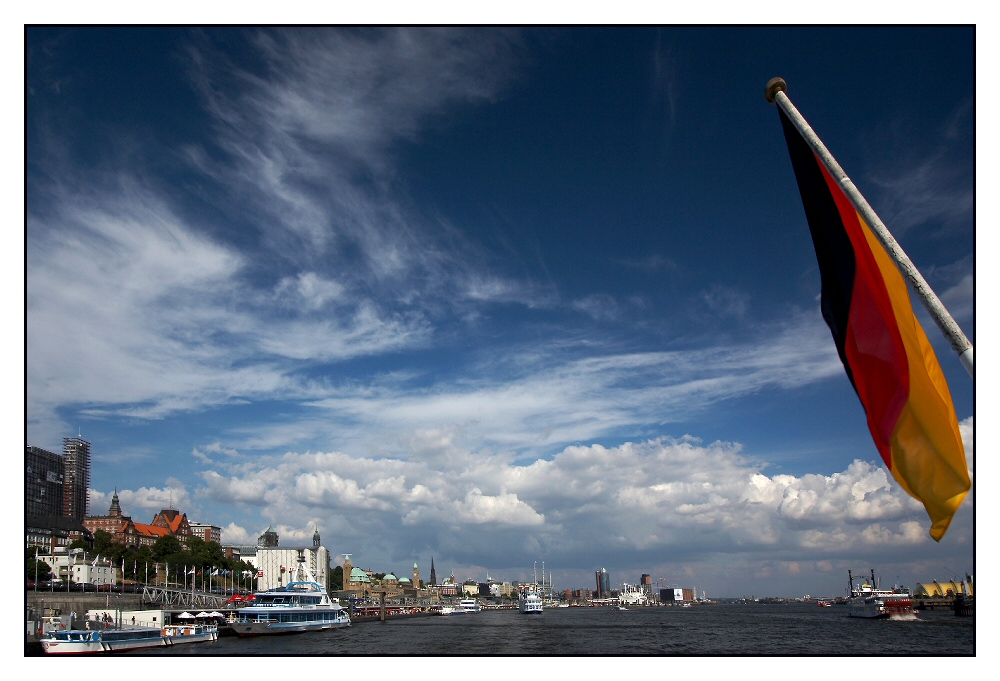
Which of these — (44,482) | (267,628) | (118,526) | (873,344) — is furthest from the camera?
(118,526)

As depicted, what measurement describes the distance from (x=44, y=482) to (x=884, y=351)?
134352 mm

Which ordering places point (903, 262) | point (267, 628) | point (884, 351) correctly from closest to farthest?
point (903, 262)
point (884, 351)
point (267, 628)

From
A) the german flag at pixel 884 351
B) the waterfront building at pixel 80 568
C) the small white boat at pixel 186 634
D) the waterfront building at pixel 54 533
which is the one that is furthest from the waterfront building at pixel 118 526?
the german flag at pixel 884 351

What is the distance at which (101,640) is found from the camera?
135 ft

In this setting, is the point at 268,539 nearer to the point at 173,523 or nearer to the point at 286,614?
the point at 173,523

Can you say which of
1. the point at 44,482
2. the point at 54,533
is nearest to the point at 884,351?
the point at 54,533

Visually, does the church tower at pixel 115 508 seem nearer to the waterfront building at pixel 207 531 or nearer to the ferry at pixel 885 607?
the waterfront building at pixel 207 531

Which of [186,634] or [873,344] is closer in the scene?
[873,344]

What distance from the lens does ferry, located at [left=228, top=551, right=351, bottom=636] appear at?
62844 millimetres

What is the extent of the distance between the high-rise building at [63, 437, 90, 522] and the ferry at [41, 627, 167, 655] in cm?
9909

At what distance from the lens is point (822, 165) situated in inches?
320
